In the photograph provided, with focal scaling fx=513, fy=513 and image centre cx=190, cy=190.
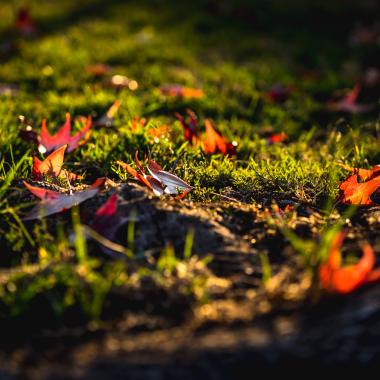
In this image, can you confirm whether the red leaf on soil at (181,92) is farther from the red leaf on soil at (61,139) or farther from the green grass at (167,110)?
the red leaf on soil at (61,139)

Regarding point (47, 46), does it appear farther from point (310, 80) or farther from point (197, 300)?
point (197, 300)

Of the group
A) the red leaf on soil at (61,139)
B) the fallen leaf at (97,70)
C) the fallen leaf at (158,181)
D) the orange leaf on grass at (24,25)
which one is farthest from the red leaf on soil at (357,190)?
the orange leaf on grass at (24,25)

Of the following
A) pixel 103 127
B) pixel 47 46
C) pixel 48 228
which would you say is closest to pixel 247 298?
pixel 48 228

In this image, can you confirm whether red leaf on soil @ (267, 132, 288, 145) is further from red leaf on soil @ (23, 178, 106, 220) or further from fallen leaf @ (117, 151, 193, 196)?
red leaf on soil @ (23, 178, 106, 220)

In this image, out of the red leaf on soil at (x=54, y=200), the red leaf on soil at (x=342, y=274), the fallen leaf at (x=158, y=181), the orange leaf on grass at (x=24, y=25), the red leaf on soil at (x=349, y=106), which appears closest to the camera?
the red leaf on soil at (x=342, y=274)

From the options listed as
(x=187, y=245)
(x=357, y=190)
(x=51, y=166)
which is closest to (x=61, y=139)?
(x=51, y=166)

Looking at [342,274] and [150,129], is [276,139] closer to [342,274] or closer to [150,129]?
[150,129]
